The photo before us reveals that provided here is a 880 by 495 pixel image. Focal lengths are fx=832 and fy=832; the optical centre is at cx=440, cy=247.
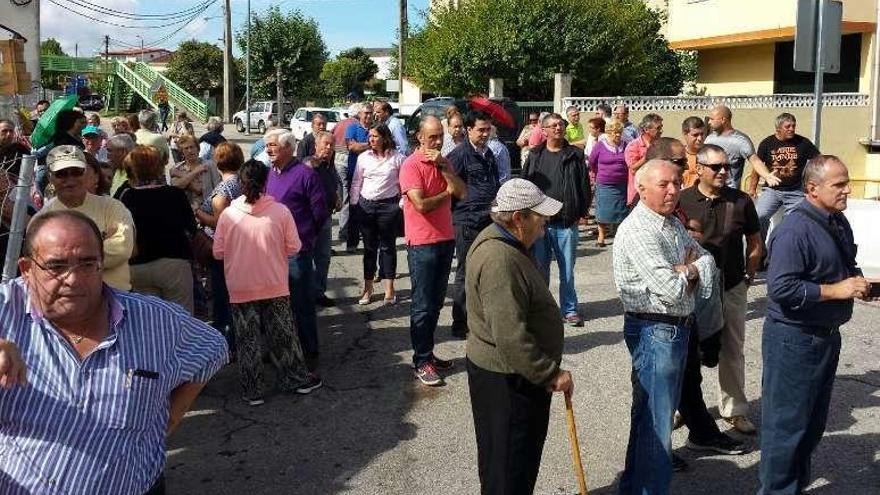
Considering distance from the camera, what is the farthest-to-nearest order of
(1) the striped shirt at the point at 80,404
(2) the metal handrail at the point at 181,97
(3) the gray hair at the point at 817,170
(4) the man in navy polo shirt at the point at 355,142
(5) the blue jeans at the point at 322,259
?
(2) the metal handrail at the point at 181,97 → (4) the man in navy polo shirt at the point at 355,142 → (5) the blue jeans at the point at 322,259 → (3) the gray hair at the point at 817,170 → (1) the striped shirt at the point at 80,404

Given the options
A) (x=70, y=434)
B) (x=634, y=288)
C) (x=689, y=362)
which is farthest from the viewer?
(x=689, y=362)

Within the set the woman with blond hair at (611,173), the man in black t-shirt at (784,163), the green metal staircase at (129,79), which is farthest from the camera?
the green metal staircase at (129,79)

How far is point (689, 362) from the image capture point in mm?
4695

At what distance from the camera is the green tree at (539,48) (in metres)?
25.3

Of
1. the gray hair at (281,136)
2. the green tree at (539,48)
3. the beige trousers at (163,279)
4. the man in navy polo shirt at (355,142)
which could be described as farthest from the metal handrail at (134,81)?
the beige trousers at (163,279)

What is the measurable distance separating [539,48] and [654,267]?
22.5 m

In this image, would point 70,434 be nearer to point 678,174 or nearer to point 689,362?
point 678,174

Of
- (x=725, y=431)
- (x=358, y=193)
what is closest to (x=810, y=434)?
(x=725, y=431)

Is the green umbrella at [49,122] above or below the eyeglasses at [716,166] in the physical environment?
above

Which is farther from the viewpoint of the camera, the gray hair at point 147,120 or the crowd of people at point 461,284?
the gray hair at point 147,120

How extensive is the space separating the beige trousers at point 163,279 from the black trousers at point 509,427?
259 cm

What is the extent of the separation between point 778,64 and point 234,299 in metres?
21.7

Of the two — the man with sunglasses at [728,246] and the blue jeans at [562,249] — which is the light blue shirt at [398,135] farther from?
the man with sunglasses at [728,246]

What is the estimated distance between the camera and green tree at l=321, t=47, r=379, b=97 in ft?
181
